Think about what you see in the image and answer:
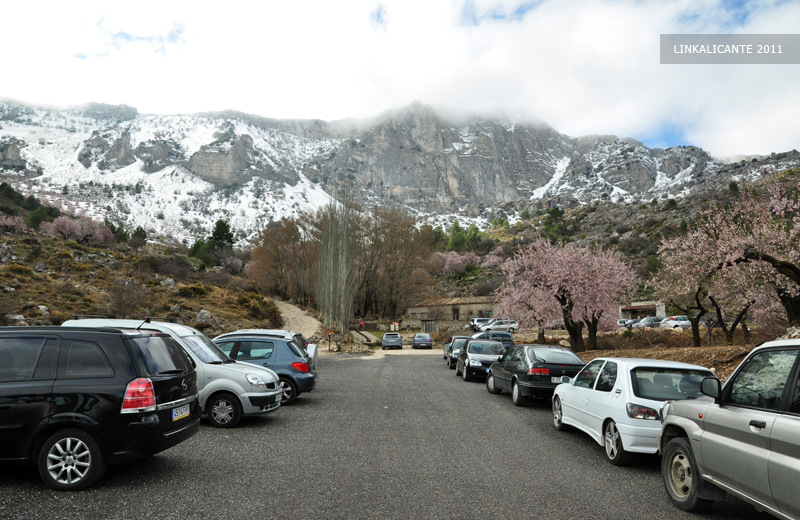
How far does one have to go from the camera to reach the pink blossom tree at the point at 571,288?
22.0 meters

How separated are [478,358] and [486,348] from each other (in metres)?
0.95

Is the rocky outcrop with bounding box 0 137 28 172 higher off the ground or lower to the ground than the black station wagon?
higher

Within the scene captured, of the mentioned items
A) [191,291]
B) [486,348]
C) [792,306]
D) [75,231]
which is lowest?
[486,348]

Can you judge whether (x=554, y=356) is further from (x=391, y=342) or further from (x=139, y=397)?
(x=391, y=342)

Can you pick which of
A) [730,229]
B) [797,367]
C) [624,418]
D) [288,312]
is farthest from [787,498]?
[288,312]

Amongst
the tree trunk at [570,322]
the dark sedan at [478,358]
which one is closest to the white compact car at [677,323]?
the tree trunk at [570,322]

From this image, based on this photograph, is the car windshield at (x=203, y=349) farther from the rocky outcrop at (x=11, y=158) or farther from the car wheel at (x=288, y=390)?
the rocky outcrop at (x=11, y=158)

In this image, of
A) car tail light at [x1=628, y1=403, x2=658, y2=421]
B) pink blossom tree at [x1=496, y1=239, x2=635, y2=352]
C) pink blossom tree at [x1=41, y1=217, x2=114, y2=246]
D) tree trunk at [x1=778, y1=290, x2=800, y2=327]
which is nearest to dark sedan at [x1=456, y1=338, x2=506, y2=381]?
pink blossom tree at [x1=496, y1=239, x2=635, y2=352]

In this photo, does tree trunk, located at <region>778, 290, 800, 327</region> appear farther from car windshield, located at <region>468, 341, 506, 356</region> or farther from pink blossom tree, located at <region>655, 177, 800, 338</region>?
car windshield, located at <region>468, 341, 506, 356</region>

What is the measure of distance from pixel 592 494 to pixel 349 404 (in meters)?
7.20

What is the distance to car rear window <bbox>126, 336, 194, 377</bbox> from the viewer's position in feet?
17.8

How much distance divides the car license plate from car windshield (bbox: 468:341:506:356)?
1272 centimetres

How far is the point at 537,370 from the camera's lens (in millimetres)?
11070

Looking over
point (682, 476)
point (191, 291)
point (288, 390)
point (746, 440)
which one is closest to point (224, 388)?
point (288, 390)
